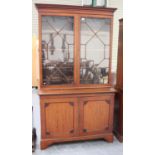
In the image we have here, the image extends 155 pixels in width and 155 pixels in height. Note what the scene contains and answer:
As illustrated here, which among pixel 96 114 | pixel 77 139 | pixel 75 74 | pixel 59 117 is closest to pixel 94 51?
pixel 75 74

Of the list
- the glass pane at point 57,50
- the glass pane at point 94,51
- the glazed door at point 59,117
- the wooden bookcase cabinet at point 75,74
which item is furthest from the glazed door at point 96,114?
the glass pane at point 57,50

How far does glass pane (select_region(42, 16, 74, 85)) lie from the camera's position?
2818 millimetres

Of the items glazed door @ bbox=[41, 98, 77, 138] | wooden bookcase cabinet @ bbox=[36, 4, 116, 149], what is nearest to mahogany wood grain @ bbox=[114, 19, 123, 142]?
wooden bookcase cabinet @ bbox=[36, 4, 116, 149]

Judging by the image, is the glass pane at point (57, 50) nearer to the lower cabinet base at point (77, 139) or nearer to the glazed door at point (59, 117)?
the glazed door at point (59, 117)

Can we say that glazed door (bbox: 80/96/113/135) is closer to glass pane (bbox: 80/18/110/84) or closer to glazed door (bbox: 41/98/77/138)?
glazed door (bbox: 41/98/77/138)
